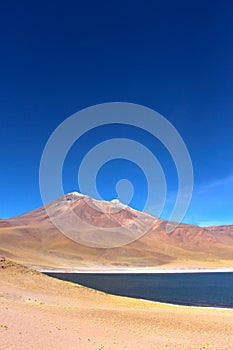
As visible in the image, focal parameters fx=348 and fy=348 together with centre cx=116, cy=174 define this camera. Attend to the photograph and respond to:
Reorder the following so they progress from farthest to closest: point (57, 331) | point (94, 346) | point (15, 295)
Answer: point (15, 295), point (57, 331), point (94, 346)

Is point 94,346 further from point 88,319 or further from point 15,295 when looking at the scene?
point 15,295

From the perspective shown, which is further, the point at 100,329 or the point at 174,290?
the point at 174,290

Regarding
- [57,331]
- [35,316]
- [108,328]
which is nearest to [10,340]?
[57,331]

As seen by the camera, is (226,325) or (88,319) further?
(226,325)

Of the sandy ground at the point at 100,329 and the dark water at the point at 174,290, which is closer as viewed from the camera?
the sandy ground at the point at 100,329

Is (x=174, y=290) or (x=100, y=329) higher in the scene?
(x=174, y=290)

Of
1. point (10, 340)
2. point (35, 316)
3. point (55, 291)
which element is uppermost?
point (55, 291)

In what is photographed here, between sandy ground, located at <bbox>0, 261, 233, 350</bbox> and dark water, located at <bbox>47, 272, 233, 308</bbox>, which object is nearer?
sandy ground, located at <bbox>0, 261, 233, 350</bbox>

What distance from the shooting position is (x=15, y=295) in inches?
1313

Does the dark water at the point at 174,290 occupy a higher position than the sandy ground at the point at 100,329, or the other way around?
the dark water at the point at 174,290

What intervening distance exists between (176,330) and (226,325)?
5.90 m

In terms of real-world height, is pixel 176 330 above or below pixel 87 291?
below

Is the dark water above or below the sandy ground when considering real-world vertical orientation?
above

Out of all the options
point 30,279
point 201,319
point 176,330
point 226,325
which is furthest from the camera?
point 30,279
